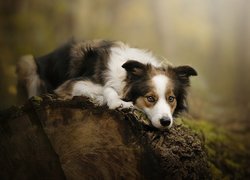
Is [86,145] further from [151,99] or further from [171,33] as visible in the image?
[171,33]

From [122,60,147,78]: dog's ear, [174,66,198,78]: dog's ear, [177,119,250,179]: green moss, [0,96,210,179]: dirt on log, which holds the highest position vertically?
[122,60,147,78]: dog's ear

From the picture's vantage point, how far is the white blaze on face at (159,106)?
2.13m

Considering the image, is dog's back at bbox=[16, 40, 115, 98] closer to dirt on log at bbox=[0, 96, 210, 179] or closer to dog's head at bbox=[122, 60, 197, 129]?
dog's head at bbox=[122, 60, 197, 129]

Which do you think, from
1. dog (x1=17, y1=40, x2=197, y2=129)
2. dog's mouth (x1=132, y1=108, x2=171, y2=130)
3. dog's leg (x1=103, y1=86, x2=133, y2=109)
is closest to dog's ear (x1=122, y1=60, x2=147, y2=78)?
dog (x1=17, y1=40, x2=197, y2=129)

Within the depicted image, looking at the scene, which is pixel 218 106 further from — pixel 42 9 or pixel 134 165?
pixel 134 165

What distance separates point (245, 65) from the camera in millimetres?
3945

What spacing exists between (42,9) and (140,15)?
78 centimetres

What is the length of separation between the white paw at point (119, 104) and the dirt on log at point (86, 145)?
110 mm

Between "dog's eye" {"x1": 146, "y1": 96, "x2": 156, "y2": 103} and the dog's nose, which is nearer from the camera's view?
the dog's nose

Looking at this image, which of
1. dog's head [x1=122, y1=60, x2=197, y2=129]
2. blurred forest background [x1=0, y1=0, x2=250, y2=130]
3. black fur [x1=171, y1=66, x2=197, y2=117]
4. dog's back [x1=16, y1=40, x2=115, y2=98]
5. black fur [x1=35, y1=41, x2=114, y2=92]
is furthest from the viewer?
blurred forest background [x1=0, y1=0, x2=250, y2=130]

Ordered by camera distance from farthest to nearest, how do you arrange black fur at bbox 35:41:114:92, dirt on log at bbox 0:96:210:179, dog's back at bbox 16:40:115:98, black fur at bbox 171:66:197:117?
dog's back at bbox 16:40:115:98
black fur at bbox 35:41:114:92
black fur at bbox 171:66:197:117
dirt on log at bbox 0:96:210:179

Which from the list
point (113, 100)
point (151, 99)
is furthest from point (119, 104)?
point (151, 99)

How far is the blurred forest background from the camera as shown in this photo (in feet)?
11.3

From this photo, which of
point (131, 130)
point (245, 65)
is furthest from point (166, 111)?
point (245, 65)
